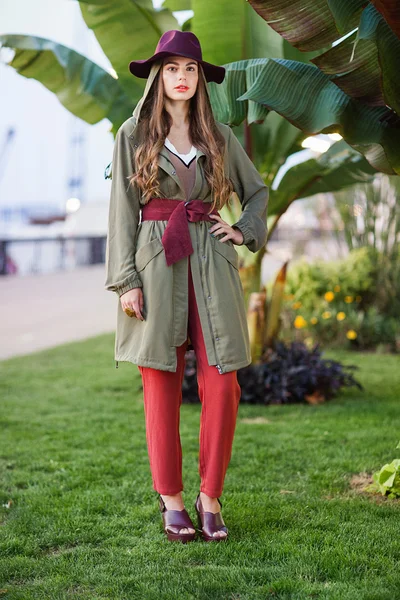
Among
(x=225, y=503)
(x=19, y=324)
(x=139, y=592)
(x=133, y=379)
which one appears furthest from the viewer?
(x=19, y=324)

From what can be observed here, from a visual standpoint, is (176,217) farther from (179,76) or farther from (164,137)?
(179,76)

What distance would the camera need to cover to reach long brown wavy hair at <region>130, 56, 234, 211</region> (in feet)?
10.7

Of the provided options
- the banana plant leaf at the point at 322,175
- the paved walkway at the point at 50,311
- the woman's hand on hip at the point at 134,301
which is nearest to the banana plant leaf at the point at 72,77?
the banana plant leaf at the point at 322,175

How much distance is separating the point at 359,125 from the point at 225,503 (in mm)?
2120

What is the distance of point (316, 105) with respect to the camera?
13.4ft

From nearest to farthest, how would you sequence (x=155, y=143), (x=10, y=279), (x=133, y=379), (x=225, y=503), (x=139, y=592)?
(x=139, y=592), (x=155, y=143), (x=225, y=503), (x=133, y=379), (x=10, y=279)

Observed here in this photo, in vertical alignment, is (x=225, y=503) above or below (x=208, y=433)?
below

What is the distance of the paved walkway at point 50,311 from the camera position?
11922 mm

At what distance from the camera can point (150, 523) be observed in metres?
3.68

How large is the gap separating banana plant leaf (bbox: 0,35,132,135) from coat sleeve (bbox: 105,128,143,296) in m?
3.23

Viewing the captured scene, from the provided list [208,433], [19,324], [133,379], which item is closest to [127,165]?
[208,433]

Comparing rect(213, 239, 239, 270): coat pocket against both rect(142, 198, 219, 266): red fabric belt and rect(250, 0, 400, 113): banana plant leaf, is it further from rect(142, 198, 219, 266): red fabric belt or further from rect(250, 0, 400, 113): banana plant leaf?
rect(250, 0, 400, 113): banana plant leaf

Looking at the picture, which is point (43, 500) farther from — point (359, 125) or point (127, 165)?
point (359, 125)

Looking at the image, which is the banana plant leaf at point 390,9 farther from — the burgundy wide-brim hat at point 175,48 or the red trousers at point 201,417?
the red trousers at point 201,417
